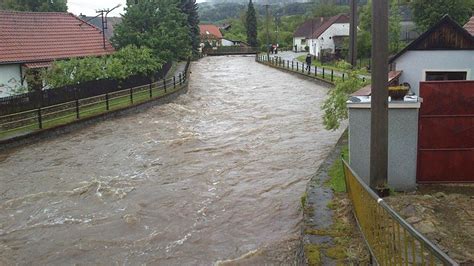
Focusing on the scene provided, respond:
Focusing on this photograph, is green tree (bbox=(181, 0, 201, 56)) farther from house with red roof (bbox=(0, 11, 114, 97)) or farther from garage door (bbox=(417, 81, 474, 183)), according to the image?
A: garage door (bbox=(417, 81, 474, 183))

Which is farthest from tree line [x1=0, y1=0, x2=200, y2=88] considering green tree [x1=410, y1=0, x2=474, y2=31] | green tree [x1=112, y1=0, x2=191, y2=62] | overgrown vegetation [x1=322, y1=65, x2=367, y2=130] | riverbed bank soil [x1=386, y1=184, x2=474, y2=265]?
green tree [x1=410, y1=0, x2=474, y2=31]

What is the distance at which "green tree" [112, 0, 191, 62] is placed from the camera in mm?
33594

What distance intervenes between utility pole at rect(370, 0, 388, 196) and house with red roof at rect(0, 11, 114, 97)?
63.3 feet

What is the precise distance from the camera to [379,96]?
680 cm

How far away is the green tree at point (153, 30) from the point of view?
33.6 metres

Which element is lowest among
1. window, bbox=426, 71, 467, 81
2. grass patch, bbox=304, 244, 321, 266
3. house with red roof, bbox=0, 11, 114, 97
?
grass patch, bbox=304, 244, 321, 266

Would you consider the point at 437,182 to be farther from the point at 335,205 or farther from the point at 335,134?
the point at 335,134

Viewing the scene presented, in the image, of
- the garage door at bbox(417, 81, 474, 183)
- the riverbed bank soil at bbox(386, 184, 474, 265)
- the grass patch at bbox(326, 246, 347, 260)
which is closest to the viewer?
the riverbed bank soil at bbox(386, 184, 474, 265)

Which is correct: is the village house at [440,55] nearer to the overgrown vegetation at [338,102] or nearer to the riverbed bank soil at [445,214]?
the overgrown vegetation at [338,102]

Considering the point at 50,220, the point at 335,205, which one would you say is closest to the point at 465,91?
the point at 335,205

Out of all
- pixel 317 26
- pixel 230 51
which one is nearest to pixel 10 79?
pixel 230 51

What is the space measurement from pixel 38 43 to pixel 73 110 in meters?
8.79

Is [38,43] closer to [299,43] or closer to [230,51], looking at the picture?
[230,51]

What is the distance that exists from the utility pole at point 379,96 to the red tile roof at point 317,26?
6471 centimetres
